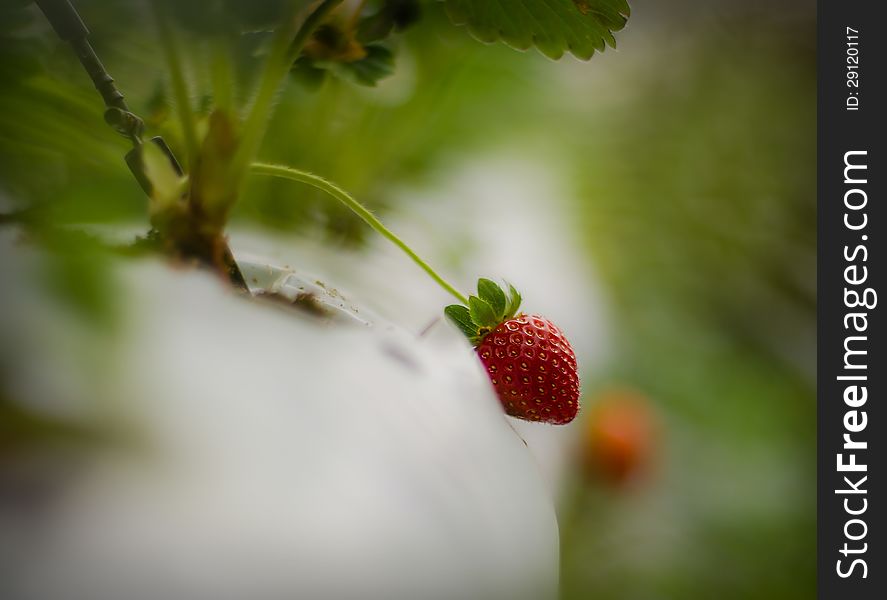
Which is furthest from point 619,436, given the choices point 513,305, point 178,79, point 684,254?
point 178,79

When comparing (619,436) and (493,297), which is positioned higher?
(619,436)

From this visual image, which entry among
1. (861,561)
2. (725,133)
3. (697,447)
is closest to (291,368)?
(861,561)

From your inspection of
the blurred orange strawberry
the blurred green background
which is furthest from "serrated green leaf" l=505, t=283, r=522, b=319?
the blurred orange strawberry

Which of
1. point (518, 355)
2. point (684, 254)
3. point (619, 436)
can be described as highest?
point (684, 254)

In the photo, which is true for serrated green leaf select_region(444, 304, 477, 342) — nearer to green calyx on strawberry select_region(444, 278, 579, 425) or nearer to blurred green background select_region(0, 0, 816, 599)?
green calyx on strawberry select_region(444, 278, 579, 425)

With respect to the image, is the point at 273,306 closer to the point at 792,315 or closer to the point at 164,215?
the point at 164,215

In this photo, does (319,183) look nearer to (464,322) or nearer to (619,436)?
(464,322)

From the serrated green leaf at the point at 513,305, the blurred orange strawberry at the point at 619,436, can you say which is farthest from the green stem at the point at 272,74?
the blurred orange strawberry at the point at 619,436
